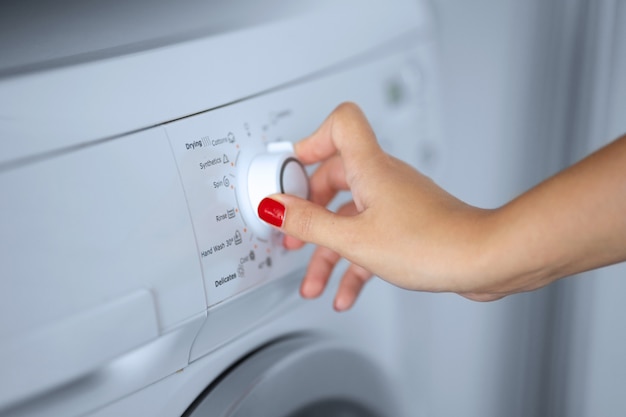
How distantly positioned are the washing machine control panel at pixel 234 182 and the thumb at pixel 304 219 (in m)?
0.01

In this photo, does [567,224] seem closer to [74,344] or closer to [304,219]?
[304,219]

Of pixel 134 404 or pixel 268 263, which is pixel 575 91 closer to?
pixel 268 263

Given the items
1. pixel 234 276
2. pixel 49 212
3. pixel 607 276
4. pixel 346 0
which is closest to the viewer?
pixel 49 212

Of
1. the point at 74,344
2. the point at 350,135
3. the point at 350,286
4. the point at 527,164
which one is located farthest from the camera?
the point at 527,164

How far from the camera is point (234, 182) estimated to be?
48cm

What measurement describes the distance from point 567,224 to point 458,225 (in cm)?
7

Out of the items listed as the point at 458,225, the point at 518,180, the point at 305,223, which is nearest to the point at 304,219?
the point at 305,223

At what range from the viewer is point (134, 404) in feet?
1.47

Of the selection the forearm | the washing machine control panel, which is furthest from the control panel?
the forearm

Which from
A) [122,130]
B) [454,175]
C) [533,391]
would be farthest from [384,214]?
[533,391]

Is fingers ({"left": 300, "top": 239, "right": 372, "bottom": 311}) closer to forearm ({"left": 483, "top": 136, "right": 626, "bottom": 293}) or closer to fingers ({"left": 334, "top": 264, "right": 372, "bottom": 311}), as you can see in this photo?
fingers ({"left": 334, "top": 264, "right": 372, "bottom": 311})

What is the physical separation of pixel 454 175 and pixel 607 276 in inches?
7.7

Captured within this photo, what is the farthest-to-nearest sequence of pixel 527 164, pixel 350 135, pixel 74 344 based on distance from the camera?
1. pixel 527 164
2. pixel 350 135
3. pixel 74 344

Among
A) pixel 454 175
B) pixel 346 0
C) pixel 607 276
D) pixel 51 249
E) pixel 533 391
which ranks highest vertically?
pixel 346 0
